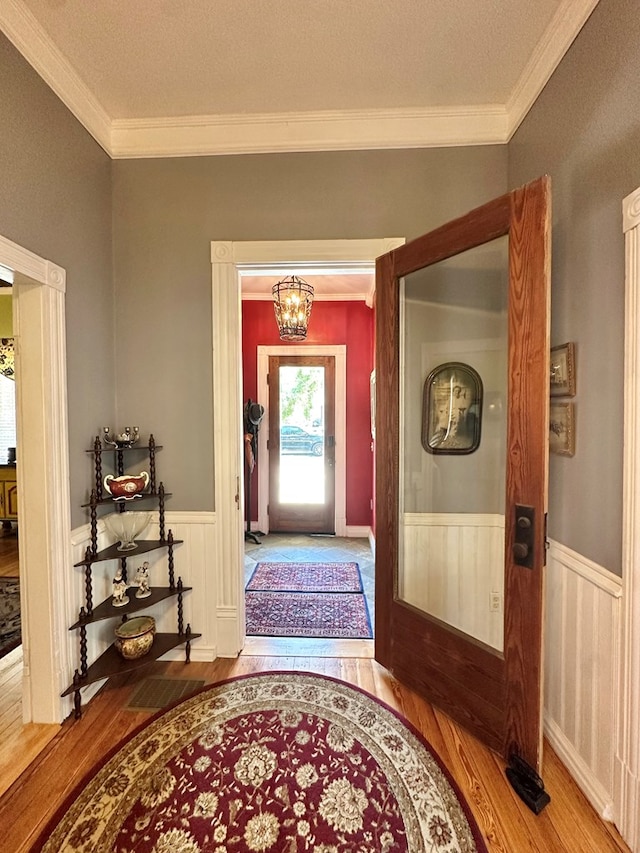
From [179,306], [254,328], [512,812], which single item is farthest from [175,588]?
[254,328]

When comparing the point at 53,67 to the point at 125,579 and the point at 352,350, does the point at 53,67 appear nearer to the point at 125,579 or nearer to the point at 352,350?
the point at 125,579

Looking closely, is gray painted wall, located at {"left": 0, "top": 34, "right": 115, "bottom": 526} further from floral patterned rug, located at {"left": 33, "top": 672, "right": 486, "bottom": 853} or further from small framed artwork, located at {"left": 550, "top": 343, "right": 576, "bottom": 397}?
small framed artwork, located at {"left": 550, "top": 343, "right": 576, "bottom": 397}

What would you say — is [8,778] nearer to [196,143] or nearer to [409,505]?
[409,505]

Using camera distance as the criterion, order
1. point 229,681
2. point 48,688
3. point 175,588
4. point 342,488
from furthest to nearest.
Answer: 1. point 342,488
2. point 175,588
3. point 229,681
4. point 48,688

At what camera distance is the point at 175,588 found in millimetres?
2137

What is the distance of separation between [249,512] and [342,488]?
1188 millimetres

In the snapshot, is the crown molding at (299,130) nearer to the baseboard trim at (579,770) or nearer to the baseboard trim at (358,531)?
the baseboard trim at (579,770)

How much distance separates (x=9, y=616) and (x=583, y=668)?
11.3 feet

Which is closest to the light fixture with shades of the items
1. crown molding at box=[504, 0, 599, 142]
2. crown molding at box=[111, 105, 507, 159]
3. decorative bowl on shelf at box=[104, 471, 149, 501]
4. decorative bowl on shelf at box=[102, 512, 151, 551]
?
crown molding at box=[111, 105, 507, 159]

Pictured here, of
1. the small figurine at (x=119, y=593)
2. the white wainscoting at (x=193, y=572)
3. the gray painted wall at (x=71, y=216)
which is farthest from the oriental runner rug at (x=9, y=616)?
the gray painted wall at (x=71, y=216)

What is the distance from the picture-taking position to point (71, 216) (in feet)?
5.97

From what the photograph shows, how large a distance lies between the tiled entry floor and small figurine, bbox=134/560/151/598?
687 mm

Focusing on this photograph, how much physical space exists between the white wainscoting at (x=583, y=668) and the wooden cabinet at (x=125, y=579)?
5.90ft

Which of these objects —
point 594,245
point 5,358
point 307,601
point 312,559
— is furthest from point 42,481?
point 5,358
